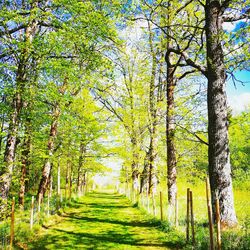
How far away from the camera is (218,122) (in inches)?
409

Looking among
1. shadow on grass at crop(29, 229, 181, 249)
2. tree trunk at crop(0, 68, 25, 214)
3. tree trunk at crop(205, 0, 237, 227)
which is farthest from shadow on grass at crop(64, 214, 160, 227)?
tree trunk at crop(0, 68, 25, 214)

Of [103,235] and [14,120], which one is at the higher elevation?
[14,120]

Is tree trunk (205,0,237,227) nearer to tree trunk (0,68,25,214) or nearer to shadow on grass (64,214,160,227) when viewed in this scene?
shadow on grass (64,214,160,227)

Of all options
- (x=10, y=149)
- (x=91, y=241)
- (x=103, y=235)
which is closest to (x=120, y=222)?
(x=103, y=235)

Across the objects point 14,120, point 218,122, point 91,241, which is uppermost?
point 14,120

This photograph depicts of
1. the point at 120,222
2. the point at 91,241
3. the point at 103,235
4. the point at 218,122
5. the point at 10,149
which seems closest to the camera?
the point at 218,122

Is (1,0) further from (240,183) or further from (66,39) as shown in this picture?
(240,183)

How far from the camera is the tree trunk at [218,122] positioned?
32.6 feet

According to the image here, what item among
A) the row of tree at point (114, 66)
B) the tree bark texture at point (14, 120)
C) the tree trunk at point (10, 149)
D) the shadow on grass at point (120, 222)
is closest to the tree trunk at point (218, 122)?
the row of tree at point (114, 66)

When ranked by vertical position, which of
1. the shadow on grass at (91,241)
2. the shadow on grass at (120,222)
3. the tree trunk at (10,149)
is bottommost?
the shadow on grass at (91,241)

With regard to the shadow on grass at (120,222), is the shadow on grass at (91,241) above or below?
below

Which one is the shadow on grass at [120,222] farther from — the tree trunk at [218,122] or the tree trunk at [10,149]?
the tree trunk at [10,149]

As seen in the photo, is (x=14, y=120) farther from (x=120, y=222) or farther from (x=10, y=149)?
(x=120, y=222)

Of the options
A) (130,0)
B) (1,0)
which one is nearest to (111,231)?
(130,0)
